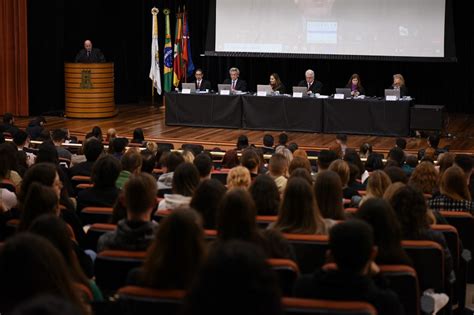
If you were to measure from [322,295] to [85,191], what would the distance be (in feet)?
9.29

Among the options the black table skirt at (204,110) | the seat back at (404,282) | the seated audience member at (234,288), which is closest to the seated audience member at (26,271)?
the seated audience member at (234,288)

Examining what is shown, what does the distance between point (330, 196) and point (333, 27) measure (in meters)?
Result: 11.0

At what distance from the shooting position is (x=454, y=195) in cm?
531

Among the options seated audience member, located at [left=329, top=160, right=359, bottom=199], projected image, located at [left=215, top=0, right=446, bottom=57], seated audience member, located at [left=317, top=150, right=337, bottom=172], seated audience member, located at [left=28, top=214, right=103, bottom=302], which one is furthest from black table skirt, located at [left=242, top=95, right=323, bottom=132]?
seated audience member, located at [left=28, top=214, right=103, bottom=302]

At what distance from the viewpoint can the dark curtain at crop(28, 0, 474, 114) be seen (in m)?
15.7

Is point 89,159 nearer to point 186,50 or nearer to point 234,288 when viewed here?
point 234,288

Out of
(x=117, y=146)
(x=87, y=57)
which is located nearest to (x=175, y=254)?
(x=117, y=146)

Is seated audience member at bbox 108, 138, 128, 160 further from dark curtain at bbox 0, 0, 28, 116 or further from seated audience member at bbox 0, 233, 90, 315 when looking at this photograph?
dark curtain at bbox 0, 0, 28, 116

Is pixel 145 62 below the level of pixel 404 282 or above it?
above

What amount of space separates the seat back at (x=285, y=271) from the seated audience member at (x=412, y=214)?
1.02 meters

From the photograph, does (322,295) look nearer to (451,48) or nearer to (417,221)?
(417,221)

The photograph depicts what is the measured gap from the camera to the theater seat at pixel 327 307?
8.81 ft

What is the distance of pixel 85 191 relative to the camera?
5492mm

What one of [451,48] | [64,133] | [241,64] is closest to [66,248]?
[64,133]
